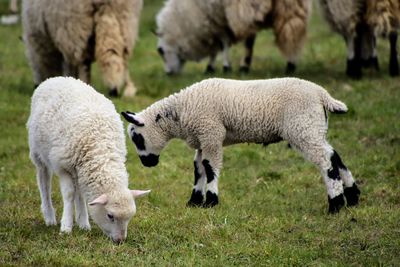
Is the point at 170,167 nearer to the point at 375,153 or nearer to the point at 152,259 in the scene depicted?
the point at 375,153

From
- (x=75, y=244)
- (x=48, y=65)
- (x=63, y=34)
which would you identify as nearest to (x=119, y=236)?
(x=75, y=244)

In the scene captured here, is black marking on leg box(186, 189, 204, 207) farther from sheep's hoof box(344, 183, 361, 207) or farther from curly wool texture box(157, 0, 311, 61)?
curly wool texture box(157, 0, 311, 61)

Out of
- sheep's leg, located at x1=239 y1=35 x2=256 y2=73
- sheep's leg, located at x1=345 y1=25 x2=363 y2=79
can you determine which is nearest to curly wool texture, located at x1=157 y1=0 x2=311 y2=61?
sheep's leg, located at x1=239 y1=35 x2=256 y2=73

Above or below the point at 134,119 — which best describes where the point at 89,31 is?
below

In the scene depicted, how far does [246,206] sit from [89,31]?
4909 millimetres

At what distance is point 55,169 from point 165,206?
151 cm

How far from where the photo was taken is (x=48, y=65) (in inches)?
498

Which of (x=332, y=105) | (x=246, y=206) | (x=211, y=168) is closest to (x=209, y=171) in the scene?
(x=211, y=168)

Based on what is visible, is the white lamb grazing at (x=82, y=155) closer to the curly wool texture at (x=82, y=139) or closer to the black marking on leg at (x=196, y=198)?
the curly wool texture at (x=82, y=139)

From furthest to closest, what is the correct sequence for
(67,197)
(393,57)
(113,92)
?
(393,57)
(113,92)
(67,197)

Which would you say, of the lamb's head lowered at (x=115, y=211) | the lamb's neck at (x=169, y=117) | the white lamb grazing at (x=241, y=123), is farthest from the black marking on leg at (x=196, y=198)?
the lamb's head lowered at (x=115, y=211)

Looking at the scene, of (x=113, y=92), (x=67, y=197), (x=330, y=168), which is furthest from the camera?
(x=113, y=92)

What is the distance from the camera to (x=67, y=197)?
6637mm

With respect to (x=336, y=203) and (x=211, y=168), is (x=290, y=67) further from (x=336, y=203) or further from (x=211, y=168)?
(x=336, y=203)
